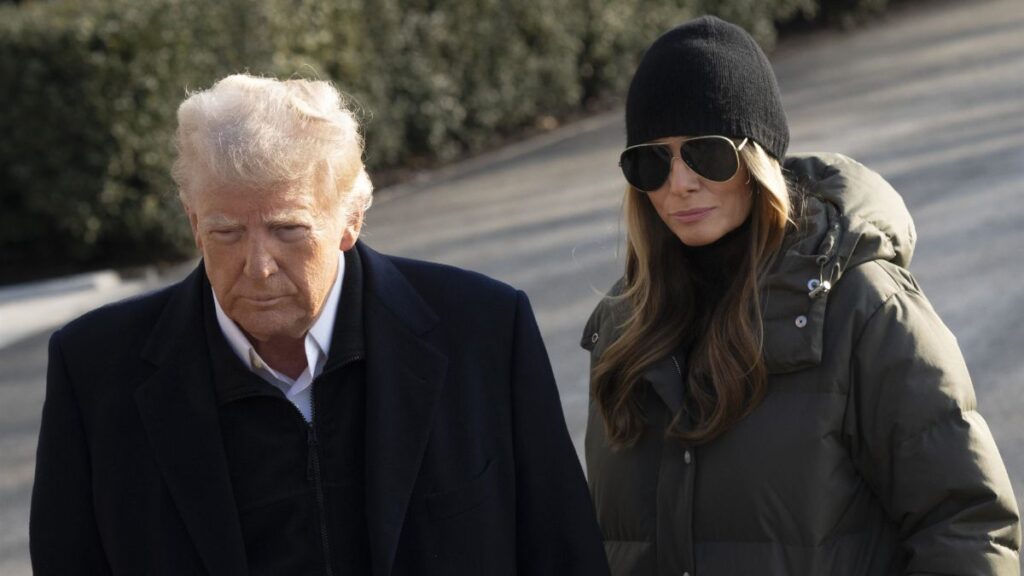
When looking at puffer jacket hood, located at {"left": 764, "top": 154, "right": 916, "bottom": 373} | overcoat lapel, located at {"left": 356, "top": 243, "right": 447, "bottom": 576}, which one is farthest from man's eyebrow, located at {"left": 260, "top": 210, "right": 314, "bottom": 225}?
puffer jacket hood, located at {"left": 764, "top": 154, "right": 916, "bottom": 373}

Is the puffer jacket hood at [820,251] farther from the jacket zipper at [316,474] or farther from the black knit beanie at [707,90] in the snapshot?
the jacket zipper at [316,474]

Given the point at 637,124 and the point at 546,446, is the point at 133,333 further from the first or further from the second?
the point at 637,124

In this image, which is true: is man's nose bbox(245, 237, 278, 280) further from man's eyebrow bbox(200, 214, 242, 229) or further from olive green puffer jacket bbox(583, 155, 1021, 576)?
olive green puffer jacket bbox(583, 155, 1021, 576)

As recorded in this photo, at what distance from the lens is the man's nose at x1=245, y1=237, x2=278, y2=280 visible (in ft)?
8.00

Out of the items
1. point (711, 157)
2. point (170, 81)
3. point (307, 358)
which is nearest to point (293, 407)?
point (307, 358)

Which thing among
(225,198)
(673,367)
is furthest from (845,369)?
(225,198)

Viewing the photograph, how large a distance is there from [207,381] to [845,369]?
117cm

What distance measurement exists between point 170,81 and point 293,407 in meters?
8.49

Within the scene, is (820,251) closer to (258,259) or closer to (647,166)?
(647,166)

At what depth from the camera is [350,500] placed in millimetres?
2576

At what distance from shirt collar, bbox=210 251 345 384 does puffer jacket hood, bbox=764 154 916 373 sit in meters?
0.82

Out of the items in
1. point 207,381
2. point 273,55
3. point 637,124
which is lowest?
point 273,55

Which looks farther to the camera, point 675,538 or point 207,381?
point 675,538

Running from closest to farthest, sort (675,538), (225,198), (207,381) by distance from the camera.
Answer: (225,198)
(207,381)
(675,538)
